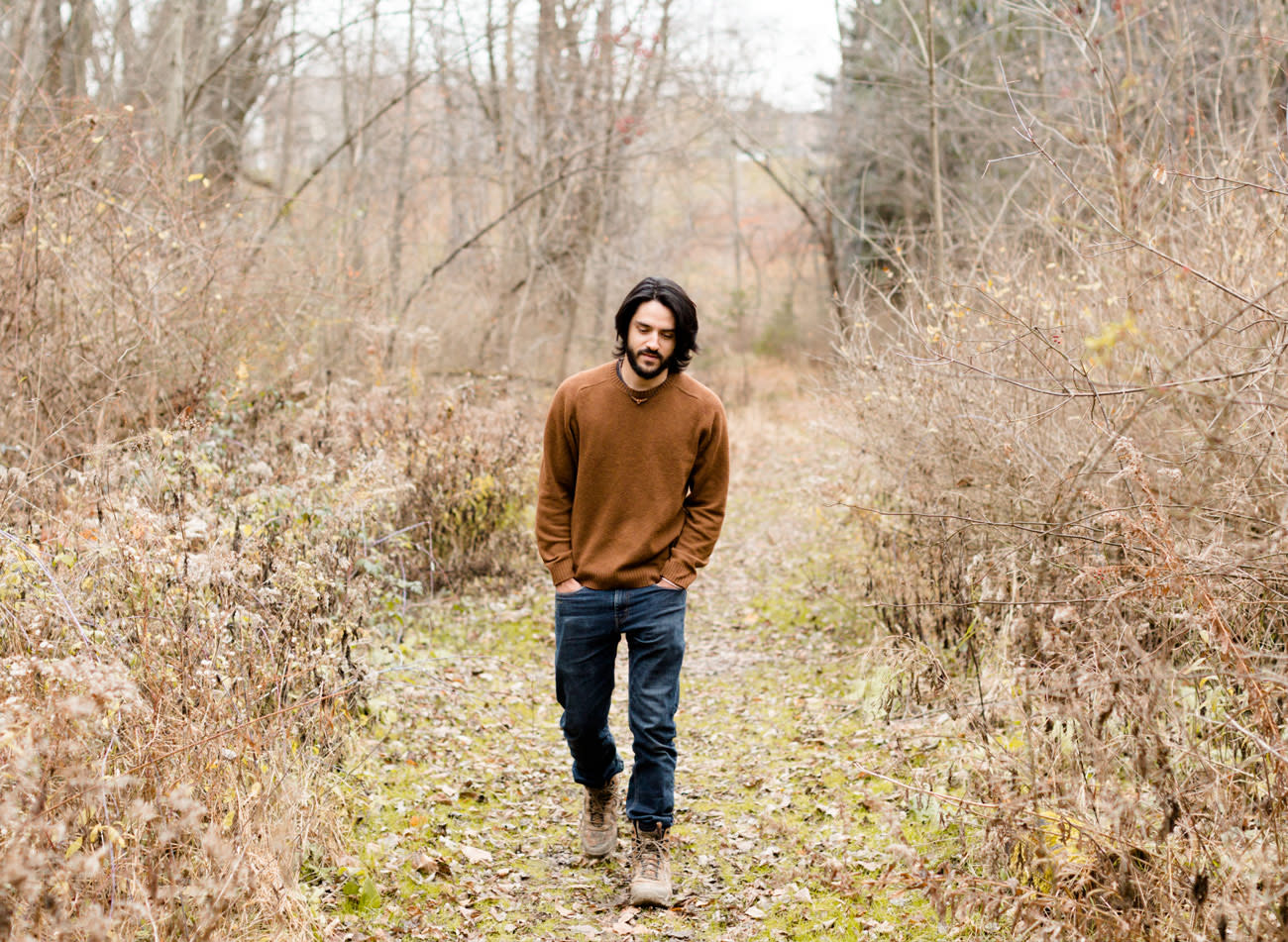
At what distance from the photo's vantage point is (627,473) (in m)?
4.03

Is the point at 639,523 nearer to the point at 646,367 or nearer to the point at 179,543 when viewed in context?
the point at 646,367

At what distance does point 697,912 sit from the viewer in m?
4.07

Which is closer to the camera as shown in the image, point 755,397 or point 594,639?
point 594,639

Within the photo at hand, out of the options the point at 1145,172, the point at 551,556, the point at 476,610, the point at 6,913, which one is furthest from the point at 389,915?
the point at 1145,172

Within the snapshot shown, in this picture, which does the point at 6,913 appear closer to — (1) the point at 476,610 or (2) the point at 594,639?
(2) the point at 594,639

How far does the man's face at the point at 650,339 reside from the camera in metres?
3.94

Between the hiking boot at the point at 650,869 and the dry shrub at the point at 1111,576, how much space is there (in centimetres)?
102

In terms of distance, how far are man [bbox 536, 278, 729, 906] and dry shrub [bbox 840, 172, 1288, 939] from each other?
2.71 feet

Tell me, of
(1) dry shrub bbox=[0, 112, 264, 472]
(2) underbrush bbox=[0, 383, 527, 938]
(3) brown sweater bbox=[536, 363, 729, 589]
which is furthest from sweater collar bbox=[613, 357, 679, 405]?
(1) dry shrub bbox=[0, 112, 264, 472]

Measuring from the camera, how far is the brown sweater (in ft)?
13.2

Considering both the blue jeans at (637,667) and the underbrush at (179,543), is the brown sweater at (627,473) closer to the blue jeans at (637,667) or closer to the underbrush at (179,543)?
the blue jeans at (637,667)

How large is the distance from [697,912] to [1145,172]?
16.2 feet

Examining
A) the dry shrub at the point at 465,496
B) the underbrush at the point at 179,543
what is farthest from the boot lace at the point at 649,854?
the dry shrub at the point at 465,496

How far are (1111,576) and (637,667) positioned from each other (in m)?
1.68
